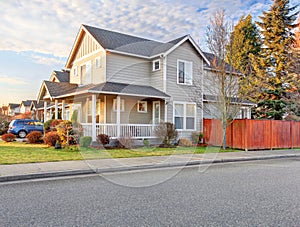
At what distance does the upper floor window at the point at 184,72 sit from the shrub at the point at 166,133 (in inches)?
154

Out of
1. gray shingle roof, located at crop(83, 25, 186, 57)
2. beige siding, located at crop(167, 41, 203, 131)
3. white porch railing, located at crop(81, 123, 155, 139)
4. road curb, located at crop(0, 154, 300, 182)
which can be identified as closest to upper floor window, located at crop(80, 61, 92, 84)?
gray shingle roof, located at crop(83, 25, 186, 57)

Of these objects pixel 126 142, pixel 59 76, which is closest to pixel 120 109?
pixel 126 142

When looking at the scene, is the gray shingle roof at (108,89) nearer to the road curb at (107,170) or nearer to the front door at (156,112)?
the front door at (156,112)

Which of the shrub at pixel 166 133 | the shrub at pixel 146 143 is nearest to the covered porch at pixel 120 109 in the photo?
the shrub at pixel 146 143

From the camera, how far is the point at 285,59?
93.2 ft

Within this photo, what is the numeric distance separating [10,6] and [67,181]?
9627mm

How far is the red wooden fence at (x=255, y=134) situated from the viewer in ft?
52.1

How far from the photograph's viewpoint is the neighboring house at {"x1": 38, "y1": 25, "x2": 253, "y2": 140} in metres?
17.2

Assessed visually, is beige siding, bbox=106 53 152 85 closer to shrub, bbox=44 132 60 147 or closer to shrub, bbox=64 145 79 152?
shrub, bbox=44 132 60 147

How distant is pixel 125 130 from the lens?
16047 millimetres

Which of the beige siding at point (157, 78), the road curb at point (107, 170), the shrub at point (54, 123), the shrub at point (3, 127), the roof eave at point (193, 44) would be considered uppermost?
the roof eave at point (193, 44)

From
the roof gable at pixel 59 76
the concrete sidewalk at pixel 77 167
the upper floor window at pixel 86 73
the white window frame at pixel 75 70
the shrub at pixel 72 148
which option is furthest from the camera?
the roof gable at pixel 59 76

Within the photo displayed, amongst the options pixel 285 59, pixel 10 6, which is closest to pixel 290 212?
pixel 10 6

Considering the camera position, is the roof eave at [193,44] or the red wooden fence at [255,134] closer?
the red wooden fence at [255,134]
